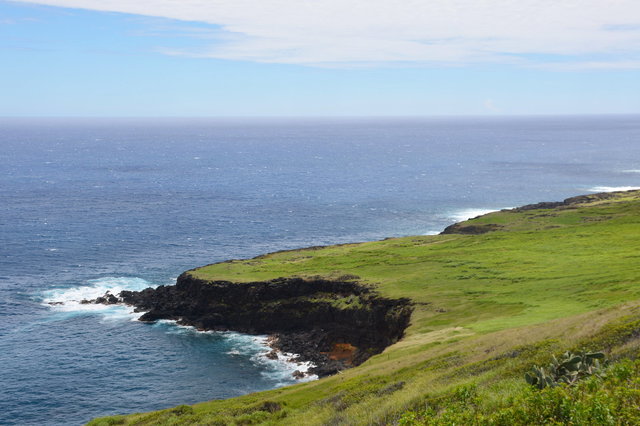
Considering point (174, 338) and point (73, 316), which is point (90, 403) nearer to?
point (174, 338)

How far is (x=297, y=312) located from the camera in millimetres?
80188

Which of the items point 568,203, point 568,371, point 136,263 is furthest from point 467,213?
point 568,371

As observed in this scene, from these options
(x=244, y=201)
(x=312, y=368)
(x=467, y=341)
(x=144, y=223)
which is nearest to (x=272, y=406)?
(x=467, y=341)

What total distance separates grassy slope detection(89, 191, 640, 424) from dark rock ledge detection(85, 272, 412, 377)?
9.79 ft

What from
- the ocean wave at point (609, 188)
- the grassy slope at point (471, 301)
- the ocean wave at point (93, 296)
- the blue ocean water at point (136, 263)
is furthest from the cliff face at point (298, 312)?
the ocean wave at point (609, 188)

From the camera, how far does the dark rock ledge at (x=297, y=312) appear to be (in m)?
70.5

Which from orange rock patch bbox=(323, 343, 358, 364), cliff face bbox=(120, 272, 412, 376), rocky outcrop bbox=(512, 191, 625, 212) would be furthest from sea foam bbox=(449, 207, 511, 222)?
orange rock patch bbox=(323, 343, 358, 364)

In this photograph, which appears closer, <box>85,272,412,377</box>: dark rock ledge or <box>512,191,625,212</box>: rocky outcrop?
<box>85,272,412,377</box>: dark rock ledge

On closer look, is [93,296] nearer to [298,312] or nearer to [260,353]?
[260,353]

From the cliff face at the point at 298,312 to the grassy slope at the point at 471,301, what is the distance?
295 cm

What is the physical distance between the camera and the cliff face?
2781 inches

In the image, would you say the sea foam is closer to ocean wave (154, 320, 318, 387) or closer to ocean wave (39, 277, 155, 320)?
ocean wave (39, 277, 155, 320)

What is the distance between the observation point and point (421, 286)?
75750 mm

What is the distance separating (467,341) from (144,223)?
110 meters
